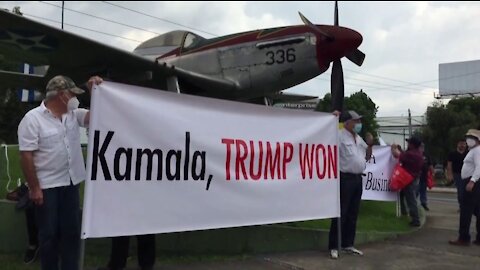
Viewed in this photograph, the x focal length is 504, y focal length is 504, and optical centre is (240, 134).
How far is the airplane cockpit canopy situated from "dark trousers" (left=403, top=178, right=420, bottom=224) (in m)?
4.93

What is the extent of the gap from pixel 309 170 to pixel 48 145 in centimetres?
309

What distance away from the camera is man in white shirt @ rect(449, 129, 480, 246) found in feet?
24.4

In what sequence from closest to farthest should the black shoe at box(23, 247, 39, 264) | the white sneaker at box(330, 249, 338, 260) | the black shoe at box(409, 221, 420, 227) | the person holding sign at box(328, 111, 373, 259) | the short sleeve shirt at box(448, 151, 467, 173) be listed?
the black shoe at box(23, 247, 39, 264) < the white sneaker at box(330, 249, 338, 260) < the person holding sign at box(328, 111, 373, 259) < the black shoe at box(409, 221, 420, 227) < the short sleeve shirt at box(448, 151, 467, 173)

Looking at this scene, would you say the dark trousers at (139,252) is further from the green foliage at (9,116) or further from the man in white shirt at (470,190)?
the green foliage at (9,116)

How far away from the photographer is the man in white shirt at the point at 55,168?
4023 mm

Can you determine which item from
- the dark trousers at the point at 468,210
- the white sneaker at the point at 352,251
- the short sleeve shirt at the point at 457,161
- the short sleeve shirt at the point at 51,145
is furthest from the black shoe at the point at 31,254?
the short sleeve shirt at the point at 457,161

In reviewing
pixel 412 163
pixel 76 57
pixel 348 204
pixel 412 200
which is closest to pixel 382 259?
pixel 348 204

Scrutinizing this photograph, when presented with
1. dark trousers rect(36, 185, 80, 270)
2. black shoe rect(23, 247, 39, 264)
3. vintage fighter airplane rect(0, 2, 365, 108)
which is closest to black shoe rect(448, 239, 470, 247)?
vintage fighter airplane rect(0, 2, 365, 108)

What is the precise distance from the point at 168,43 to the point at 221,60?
1.53 metres

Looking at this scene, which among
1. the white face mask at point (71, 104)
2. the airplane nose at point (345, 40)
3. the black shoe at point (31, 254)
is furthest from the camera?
the airplane nose at point (345, 40)

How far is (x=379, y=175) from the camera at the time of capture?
980 centimetres

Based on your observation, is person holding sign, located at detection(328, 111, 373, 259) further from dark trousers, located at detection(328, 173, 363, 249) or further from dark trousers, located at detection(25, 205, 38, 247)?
dark trousers, located at detection(25, 205, 38, 247)

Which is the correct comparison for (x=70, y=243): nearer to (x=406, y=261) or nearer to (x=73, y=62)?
(x=406, y=261)

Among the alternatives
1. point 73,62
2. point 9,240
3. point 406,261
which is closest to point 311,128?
point 406,261
